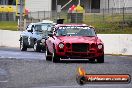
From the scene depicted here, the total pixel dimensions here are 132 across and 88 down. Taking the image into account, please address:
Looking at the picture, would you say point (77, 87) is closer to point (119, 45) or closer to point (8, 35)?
point (119, 45)

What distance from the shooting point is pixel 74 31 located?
20.1m

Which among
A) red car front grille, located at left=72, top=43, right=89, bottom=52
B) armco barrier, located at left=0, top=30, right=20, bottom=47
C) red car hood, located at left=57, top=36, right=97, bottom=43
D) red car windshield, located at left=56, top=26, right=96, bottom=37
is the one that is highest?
red car windshield, located at left=56, top=26, right=96, bottom=37

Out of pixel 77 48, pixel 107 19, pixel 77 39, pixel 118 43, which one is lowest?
pixel 118 43

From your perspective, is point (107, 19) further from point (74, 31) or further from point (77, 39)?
point (77, 39)

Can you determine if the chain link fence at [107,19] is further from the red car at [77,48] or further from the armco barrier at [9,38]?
the red car at [77,48]

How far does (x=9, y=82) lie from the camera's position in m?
11.6

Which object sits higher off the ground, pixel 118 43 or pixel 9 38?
pixel 118 43

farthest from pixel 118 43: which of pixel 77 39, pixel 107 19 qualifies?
pixel 107 19

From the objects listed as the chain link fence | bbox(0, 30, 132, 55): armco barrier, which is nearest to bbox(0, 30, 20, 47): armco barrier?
the chain link fence

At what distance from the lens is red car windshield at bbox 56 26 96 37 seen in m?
19.9

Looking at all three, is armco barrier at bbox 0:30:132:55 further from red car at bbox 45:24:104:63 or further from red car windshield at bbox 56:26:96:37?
red car at bbox 45:24:104:63


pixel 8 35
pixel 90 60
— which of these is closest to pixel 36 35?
pixel 90 60

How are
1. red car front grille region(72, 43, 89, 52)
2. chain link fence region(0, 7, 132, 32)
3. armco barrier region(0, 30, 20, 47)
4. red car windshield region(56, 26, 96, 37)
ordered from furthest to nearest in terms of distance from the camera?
armco barrier region(0, 30, 20, 47)
chain link fence region(0, 7, 132, 32)
red car windshield region(56, 26, 96, 37)
red car front grille region(72, 43, 89, 52)

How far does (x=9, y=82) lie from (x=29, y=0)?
202ft
